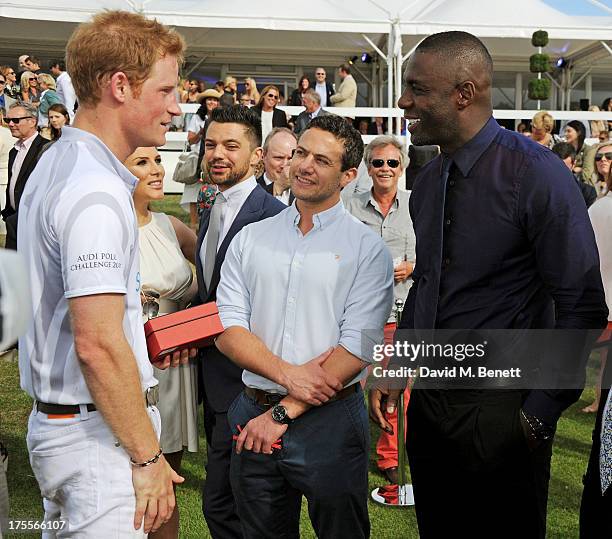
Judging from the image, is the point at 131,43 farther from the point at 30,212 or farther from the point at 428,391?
the point at 428,391

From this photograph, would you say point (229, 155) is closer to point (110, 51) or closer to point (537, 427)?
point (110, 51)

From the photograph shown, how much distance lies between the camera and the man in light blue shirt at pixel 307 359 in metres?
3.06

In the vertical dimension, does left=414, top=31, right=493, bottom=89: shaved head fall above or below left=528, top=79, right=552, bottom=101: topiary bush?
below

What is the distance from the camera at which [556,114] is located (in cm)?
1522

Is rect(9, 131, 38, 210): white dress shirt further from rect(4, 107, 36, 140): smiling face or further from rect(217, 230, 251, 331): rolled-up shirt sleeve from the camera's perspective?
rect(217, 230, 251, 331): rolled-up shirt sleeve

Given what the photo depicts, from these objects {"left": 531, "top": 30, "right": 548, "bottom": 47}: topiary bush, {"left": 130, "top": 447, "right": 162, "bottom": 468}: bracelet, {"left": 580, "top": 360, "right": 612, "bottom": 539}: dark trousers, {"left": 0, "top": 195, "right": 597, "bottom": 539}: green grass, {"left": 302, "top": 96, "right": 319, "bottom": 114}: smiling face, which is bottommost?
{"left": 0, "top": 195, "right": 597, "bottom": 539}: green grass

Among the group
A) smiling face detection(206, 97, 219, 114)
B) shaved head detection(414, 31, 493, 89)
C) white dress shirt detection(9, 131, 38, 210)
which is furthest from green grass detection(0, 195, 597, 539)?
smiling face detection(206, 97, 219, 114)

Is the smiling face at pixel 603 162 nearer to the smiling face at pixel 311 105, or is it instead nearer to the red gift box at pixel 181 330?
the red gift box at pixel 181 330

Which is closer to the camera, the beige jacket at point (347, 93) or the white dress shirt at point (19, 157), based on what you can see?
the white dress shirt at point (19, 157)

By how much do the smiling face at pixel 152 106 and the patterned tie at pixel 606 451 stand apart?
1738 mm

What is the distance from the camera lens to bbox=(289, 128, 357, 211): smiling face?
10.8 ft

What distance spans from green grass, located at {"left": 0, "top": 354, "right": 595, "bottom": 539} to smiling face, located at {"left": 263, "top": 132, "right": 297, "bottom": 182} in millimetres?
2273

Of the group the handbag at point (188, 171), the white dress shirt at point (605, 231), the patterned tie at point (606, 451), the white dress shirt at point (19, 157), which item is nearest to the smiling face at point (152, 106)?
the patterned tie at point (606, 451)

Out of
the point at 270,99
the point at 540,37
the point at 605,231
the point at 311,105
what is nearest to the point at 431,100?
the point at 605,231
